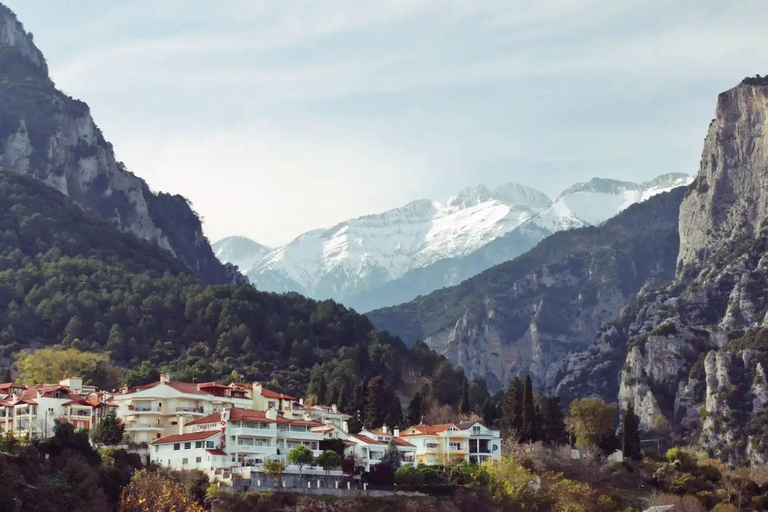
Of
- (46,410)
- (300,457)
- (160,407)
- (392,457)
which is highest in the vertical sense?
(160,407)

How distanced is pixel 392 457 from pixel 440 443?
37.9ft

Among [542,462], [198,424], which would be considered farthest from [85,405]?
[542,462]

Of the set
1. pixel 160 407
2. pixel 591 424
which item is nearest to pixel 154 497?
pixel 160 407

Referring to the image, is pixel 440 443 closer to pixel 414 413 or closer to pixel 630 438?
pixel 414 413

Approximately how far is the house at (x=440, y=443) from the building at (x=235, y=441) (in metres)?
13.8

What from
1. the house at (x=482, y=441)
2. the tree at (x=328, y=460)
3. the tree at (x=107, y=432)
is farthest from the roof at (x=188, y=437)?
the house at (x=482, y=441)

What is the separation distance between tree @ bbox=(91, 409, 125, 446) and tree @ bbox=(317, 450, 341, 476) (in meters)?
16.9

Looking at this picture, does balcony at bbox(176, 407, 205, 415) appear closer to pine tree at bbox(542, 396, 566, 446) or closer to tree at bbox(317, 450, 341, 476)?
tree at bbox(317, 450, 341, 476)

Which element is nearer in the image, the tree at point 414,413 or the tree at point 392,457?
the tree at point 392,457

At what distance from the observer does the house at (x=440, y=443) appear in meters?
139

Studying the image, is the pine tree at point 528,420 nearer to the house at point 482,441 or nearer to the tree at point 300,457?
the house at point 482,441

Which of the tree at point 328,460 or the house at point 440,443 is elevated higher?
the house at point 440,443

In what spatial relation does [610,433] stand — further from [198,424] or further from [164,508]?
[164,508]

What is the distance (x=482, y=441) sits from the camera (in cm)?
14150
